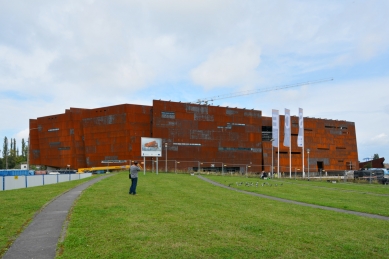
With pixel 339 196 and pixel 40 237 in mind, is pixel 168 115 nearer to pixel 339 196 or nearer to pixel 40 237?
pixel 339 196

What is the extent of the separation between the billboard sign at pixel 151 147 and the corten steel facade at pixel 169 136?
2187 cm

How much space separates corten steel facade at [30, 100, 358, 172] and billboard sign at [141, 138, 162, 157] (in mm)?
21868

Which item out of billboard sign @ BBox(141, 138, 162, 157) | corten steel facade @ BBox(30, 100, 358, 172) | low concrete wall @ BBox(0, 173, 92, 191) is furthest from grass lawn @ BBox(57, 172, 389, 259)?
corten steel facade @ BBox(30, 100, 358, 172)

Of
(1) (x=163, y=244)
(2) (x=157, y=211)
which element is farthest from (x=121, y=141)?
(1) (x=163, y=244)

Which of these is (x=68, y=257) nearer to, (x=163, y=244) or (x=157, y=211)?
(x=163, y=244)

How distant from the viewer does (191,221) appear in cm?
1076

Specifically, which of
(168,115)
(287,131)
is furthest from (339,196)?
(168,115)

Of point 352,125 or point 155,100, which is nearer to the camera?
point 155,100

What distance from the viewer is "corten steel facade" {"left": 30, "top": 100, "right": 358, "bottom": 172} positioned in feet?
242

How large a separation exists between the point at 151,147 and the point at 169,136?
2565 centimetres

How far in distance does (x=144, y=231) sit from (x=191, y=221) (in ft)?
6.73

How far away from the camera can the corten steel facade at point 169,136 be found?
73875 mm

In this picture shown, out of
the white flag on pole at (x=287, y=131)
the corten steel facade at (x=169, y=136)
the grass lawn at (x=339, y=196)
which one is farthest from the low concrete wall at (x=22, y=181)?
the corten steel facade at (x=169, y=136)

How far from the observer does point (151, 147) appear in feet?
159
